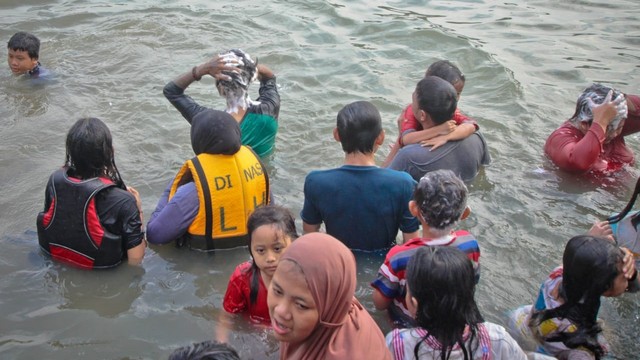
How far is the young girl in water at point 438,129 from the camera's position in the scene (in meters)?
5.16

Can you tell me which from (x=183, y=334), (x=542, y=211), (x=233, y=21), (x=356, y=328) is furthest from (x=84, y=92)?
(x=356, y=328)

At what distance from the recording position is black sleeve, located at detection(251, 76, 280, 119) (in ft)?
19.3

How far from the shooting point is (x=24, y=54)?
8516 mm

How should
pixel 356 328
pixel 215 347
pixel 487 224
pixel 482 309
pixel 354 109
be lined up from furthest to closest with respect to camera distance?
pixel 487 224, pixel 482 309, pixel 354 109, pixel 356 328, pixel 215 347

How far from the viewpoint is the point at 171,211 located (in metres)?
4.56

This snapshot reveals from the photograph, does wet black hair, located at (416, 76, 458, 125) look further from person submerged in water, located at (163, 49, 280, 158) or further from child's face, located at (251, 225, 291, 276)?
child's face, located at (251, 225, 291, 276)

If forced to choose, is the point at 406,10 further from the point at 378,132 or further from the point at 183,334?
the point at 183,334

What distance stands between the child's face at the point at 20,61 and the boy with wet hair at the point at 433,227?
6858 mm

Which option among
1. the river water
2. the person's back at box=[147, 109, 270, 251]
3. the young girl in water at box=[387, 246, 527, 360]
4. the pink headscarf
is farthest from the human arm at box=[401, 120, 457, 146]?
the pink headscarf

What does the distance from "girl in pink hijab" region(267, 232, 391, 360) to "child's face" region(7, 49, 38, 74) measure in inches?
286

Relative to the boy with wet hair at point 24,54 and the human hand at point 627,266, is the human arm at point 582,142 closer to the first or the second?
the human hand at point 627,266

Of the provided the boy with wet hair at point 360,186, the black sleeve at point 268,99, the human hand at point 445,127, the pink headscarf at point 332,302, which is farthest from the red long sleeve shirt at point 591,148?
the pink headscarf at point 332,302

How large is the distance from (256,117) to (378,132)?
1.88 meters

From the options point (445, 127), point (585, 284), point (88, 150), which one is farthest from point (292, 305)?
point (445, 127)
